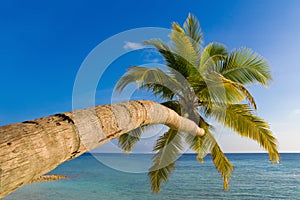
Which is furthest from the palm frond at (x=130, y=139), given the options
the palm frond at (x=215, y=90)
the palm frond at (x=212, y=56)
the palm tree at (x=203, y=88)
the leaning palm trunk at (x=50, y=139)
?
the leaning palm trunk at (x=50, y=139)

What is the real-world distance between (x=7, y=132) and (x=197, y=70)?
621 centimetres

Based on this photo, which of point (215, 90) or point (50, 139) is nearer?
point (50, 139)

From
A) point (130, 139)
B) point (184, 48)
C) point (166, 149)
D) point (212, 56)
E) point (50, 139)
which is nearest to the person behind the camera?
point (50, 139)

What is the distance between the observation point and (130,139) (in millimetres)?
8516

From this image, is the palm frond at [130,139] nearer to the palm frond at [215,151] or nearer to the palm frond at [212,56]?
Answer: the palm frond at [215,151]

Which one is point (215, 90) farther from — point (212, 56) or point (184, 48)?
point (184, 48)

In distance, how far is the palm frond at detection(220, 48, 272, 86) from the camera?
7457mm

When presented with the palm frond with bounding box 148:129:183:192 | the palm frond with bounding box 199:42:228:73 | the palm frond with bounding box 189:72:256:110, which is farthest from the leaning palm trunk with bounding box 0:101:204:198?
the palm frond with bounding box 148:129:183:192

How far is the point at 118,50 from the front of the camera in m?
4.93

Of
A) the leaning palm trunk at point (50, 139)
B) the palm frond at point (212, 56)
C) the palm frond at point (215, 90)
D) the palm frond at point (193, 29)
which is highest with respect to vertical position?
the palm frond at point (193, 29)

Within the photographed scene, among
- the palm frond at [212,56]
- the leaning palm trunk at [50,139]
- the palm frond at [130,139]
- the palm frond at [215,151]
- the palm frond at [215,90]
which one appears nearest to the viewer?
the leaning palm trunk at [50,139]

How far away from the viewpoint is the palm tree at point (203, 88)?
281 inches

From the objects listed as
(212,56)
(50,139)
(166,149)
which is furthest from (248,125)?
(50,139)

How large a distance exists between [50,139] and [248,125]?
661 cm
